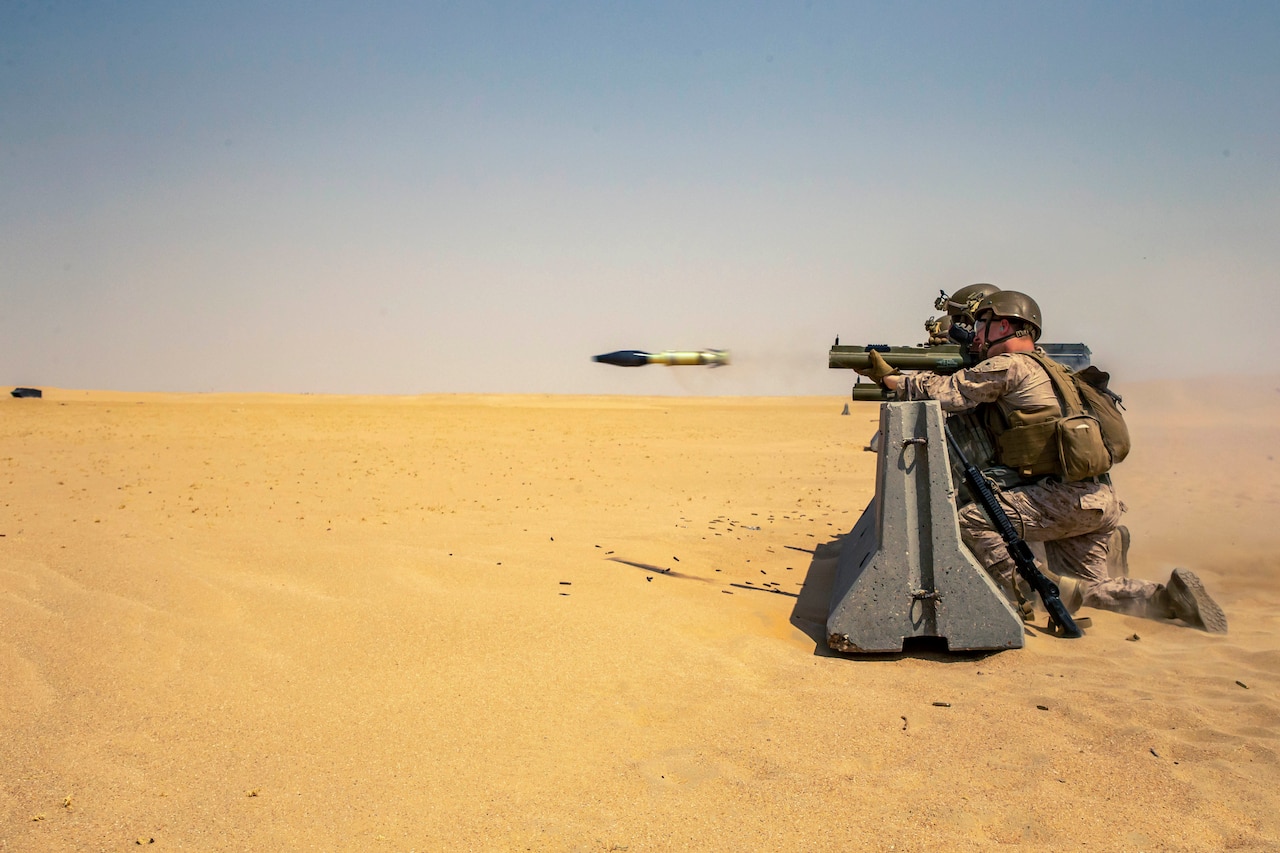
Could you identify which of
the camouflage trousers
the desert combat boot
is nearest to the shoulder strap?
the camouflage trousers

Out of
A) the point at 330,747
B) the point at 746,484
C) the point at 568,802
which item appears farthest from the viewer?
the point at 746,484

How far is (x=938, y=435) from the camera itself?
16.1 feet

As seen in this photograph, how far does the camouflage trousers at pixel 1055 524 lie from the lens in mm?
5781

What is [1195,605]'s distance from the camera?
5.38 meters

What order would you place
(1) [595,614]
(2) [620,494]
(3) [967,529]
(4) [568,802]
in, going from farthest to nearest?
(2) [620,494] < (3) [967,529] < (1) [595,614] < (4) [568,802]

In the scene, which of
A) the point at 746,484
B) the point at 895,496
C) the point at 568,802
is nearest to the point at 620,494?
the point at 746,484

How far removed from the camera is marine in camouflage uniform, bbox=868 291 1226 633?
5.76 meters

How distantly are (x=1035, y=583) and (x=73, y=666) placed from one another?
553 cm

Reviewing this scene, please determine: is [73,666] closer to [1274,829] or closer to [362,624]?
[362,624]

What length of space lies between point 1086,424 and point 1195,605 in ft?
4.21

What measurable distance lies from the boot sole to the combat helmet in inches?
73.2

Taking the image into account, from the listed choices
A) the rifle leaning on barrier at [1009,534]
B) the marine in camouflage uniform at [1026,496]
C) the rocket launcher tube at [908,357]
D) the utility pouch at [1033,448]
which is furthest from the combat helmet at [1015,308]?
the rifle leaning on barrier at [1009,534]

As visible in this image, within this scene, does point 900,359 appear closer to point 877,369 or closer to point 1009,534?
point 877,369

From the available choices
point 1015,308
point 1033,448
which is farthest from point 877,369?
point 1033,448
